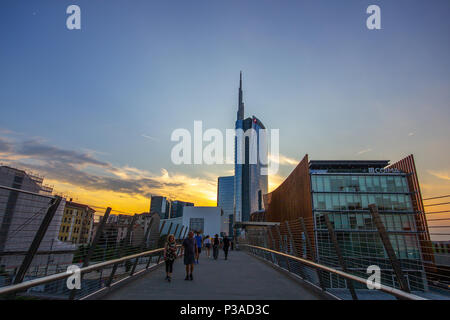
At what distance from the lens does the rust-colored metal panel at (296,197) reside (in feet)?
96.1

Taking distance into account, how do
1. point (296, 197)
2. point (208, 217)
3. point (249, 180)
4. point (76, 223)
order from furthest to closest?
point (249, 180) → point (208, 217) → point (296, 197) → point (76, 223)

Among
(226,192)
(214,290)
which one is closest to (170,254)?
(214,290)

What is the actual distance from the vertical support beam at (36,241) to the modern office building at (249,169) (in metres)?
132

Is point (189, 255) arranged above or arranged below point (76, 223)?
below

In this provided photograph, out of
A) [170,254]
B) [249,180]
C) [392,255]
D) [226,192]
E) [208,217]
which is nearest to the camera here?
[392,255]

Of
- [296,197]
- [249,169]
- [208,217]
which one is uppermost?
[249,169]

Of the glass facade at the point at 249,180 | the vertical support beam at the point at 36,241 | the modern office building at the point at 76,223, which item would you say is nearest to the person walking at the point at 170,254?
the modern office building at the point at 76,223

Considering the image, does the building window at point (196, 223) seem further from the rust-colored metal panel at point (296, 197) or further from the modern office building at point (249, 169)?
the modern office building at point (249, 169)

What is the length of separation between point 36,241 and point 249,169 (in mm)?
140776

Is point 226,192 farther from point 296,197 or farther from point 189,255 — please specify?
point 189,255

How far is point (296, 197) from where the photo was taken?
33.2 metres

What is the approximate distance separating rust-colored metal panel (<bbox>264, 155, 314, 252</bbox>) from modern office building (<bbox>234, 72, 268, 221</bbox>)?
9278cm
